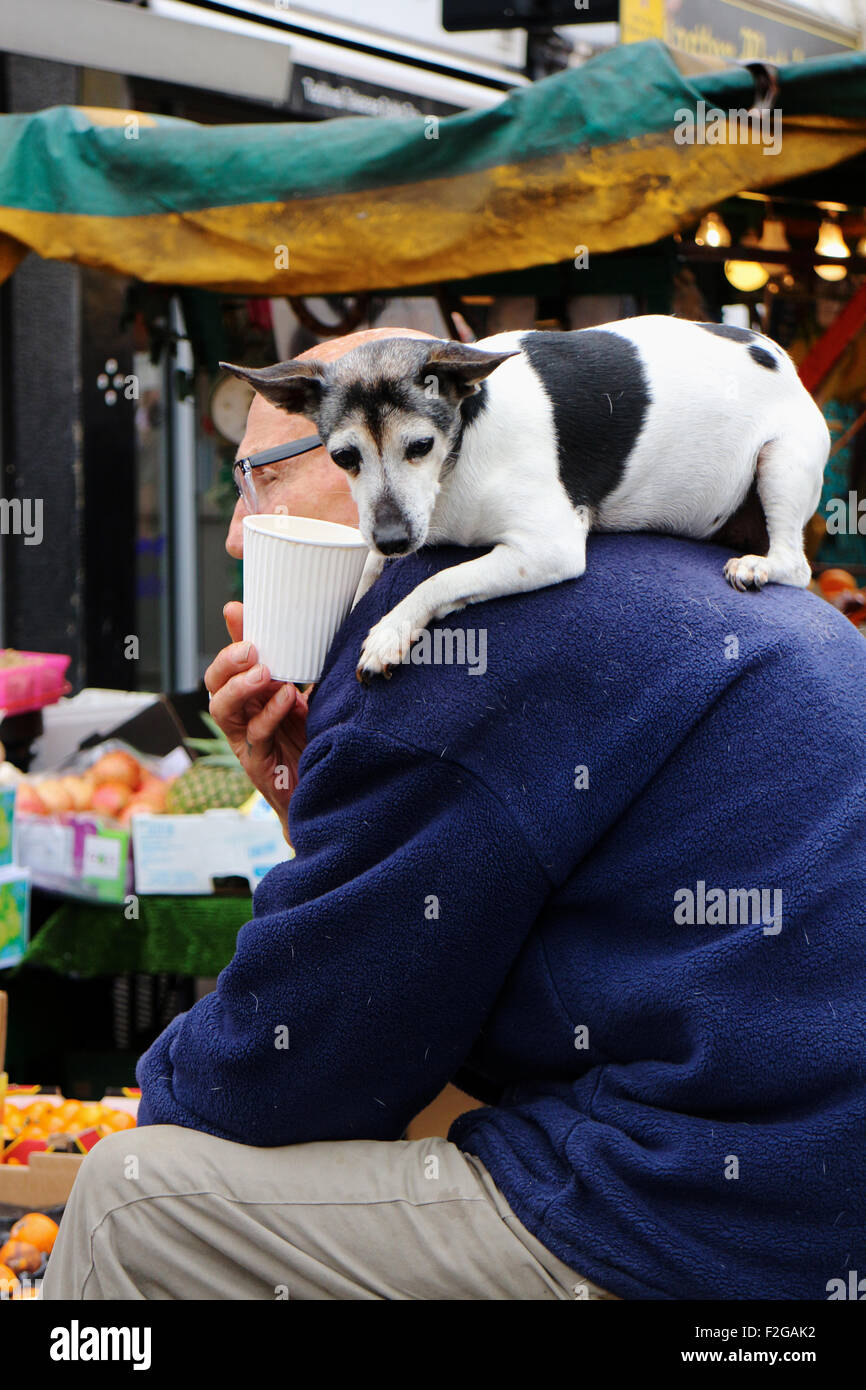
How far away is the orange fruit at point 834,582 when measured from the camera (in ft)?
19.4

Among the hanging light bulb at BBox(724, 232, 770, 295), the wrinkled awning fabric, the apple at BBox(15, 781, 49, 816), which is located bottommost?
the apple at BBox(15, 781, 49, 816)

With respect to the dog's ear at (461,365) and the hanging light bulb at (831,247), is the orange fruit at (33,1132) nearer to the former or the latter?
the dog's ear at (461,365)

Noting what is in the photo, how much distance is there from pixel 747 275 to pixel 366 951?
4.87 metres

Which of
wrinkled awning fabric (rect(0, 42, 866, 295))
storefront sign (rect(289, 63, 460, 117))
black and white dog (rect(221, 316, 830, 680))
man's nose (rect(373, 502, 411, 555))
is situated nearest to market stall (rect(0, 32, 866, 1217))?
wrinkled awning fabric (rect(0, 42, 866, 295))

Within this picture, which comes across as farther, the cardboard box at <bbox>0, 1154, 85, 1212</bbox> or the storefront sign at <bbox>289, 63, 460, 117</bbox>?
the storefront sign at <bbox>289, 63, 460, 117</bbox>

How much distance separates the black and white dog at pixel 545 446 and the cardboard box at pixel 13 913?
8.80ft

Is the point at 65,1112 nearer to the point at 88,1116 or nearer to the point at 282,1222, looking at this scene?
the point at 88,1116

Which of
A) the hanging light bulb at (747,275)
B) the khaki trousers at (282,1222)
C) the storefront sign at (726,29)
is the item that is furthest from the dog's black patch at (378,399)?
the storefront sign at (726,29)

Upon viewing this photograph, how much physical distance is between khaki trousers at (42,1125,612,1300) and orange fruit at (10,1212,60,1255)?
4.18ft

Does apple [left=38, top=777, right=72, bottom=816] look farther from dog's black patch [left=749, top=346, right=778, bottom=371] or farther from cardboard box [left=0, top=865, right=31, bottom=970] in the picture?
dog's black patch [left=749, top=346, right=778, bottom=371]

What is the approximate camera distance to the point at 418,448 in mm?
1843

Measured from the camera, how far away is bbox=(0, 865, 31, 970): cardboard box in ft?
13.8

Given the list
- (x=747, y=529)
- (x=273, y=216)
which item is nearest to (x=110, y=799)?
(x=273, y=216)
